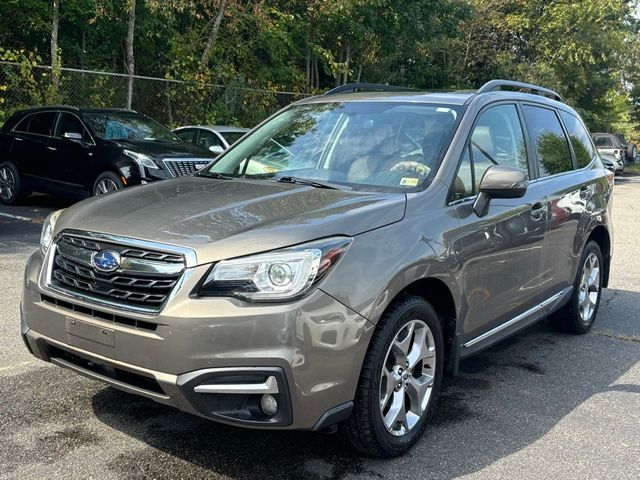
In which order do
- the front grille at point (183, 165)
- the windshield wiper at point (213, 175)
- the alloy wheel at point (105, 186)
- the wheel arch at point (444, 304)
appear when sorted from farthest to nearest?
the alloy wheel at point (105, 186) → the front grille at point (183, 165) → the windshield wiper at point (213, 175) → the wheel arch at point (444, 304)

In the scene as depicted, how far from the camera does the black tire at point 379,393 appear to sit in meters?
3.02

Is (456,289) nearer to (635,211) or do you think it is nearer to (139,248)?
(139,248)

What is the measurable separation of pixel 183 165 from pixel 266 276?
24.8 ft

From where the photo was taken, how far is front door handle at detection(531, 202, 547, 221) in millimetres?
4415

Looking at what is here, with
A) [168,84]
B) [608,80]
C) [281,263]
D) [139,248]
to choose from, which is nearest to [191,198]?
[139,248]

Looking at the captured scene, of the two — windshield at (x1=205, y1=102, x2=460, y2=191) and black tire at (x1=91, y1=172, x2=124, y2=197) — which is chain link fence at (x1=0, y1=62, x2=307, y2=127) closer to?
black tire at (x1=91, y1=172, x2=124, y2=197)

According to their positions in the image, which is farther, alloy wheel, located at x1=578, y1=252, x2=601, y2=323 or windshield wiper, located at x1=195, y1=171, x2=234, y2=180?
alloy wheel, located at x1=578, y1=252, x2=601, y2=323

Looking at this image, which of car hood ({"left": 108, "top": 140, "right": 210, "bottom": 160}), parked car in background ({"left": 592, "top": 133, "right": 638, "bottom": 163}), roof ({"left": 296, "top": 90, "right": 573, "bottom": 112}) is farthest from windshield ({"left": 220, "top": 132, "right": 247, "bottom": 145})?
parked car in background ({"left": 592, "top": 133, "right": 638, "bottom": 163})

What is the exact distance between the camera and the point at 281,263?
9.25 feet

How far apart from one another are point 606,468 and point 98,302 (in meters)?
2.58

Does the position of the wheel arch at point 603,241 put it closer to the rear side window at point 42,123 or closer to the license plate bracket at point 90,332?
the license plate bracket at point 90,332

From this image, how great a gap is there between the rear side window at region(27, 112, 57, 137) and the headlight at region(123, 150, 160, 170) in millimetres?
2016

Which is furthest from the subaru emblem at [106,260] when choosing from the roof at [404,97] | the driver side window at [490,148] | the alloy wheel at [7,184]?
the alloy wheel at [7,184]

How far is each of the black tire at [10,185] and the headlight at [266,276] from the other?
9649 mm
